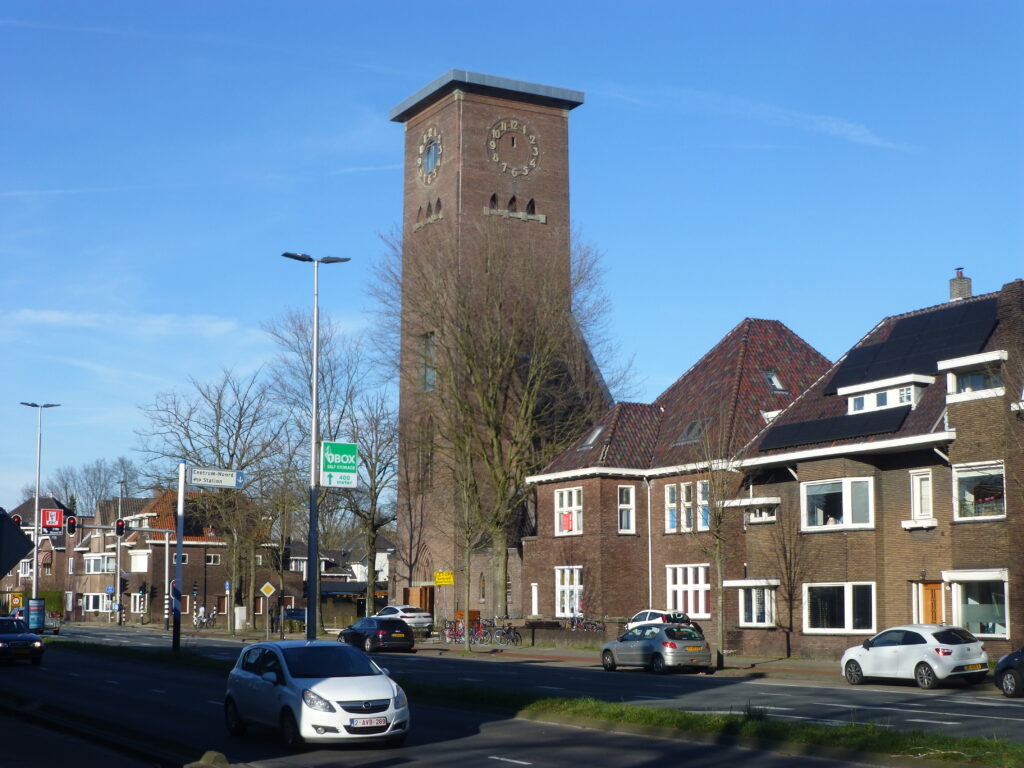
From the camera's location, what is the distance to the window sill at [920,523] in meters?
35.4

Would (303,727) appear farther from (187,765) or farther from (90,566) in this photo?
(90,566)

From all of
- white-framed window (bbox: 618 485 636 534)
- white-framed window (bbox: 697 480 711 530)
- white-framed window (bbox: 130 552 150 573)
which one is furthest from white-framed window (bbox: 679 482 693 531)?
white-framed window (bbox: 130 552 150 573)

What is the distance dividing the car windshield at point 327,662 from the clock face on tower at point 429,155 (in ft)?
185

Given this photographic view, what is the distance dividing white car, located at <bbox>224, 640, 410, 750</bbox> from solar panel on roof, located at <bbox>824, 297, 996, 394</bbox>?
79.9 feet

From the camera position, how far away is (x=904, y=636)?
29.1 meters

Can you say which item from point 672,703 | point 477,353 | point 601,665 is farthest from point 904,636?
point 477,353

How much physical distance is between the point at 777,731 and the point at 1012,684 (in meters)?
11.6

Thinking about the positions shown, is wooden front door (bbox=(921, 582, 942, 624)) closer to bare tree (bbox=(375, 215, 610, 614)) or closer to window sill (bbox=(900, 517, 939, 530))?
window sill (bbox=(900, 517, 939, 530))

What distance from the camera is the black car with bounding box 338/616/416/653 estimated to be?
47125 millimetres

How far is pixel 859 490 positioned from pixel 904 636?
29.3 ft

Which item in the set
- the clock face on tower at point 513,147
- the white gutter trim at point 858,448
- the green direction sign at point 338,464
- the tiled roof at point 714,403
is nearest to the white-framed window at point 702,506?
the tiled roof at point 714,403

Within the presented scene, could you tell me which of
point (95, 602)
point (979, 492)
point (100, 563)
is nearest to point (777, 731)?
point (979, 492)

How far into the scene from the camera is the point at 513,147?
7212 cm

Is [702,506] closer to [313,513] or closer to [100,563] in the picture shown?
[313,513]
